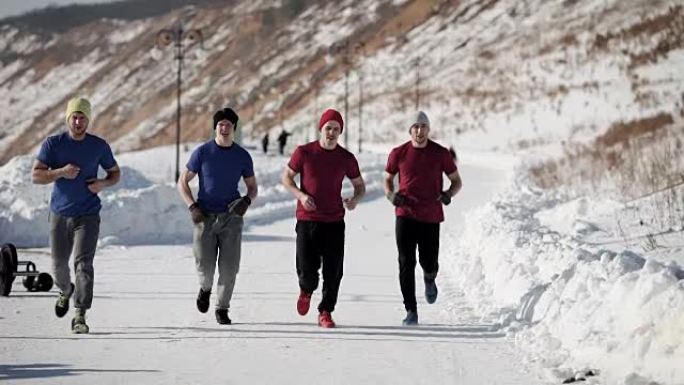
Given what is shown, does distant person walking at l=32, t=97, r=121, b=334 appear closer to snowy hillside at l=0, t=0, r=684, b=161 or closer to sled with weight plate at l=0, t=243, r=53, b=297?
sled with weight plate at l=0, t=243, r=53, b=297

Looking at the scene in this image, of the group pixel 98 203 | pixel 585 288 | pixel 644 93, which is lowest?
pixel 585 288

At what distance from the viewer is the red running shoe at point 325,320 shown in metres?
8.09

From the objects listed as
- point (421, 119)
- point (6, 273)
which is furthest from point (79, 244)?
point (421, 119)

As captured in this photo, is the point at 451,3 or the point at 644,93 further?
the point at 451,3

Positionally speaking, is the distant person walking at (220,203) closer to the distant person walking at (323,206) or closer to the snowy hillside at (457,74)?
the distant person walking at (323,206)

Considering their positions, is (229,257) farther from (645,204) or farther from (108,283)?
(645,204)

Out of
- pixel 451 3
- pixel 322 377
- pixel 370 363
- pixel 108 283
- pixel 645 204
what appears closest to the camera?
pixel 322 377

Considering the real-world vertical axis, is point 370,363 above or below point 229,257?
below

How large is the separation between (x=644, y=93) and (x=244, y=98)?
9133 cm

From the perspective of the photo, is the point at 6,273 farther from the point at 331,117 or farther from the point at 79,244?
the point at 331,117

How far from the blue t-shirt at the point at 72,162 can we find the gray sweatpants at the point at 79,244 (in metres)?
0.07

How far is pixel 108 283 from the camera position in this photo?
36.5 feet

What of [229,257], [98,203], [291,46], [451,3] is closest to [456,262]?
[229,257]

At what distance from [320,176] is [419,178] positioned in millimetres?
989
